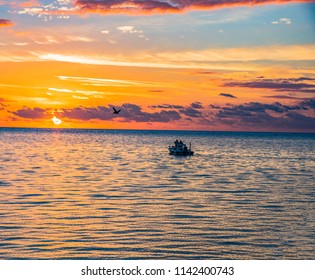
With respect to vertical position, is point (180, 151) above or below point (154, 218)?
above

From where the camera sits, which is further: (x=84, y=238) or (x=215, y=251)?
(x=84, y=238)

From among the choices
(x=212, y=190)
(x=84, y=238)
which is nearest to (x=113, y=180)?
(x=212, y=190)

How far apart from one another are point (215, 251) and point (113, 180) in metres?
38.9

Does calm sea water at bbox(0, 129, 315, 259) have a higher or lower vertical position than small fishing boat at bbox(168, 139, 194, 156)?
lower

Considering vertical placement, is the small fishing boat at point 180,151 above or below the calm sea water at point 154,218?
above

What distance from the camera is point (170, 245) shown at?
3288 centimetres

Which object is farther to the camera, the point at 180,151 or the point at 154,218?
the point at 180,151

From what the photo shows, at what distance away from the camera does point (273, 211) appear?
46031 mm

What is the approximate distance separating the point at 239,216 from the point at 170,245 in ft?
37.9

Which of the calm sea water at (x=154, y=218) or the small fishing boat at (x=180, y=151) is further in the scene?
the small fishing boat at (x=180, y=151)

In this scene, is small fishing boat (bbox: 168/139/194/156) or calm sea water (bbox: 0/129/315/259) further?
small fishing boat (bbox: 168/139/194/156)
